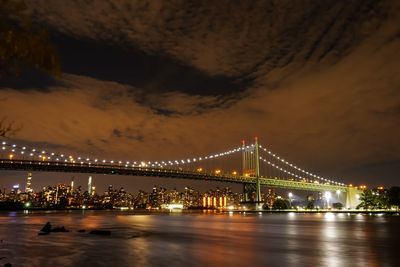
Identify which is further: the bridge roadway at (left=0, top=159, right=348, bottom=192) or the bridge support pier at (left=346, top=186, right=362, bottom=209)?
the bridge support pier at (left=346, top=186, right=362, bottom=209)

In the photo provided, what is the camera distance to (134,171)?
9112 centimetres

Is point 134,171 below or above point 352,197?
above

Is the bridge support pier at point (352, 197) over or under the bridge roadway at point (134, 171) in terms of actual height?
under

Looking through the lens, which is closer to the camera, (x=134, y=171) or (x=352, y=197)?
(x=134, y=171)

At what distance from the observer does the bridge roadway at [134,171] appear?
261 feet

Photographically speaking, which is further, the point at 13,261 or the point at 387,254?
the point at 387,254

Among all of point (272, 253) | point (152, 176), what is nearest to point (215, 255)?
point (272, 253)

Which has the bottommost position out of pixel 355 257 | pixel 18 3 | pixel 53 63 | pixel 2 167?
pixel 355 257

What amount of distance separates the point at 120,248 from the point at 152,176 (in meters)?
72.6

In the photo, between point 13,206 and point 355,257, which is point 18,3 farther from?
point 13,206

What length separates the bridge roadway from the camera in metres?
79.6

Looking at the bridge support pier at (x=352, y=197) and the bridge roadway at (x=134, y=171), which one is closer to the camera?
the bridge roadway at (x=134, y=171)

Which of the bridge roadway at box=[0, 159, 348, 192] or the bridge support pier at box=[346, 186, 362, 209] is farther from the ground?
the bridge roadway at box=[0, 159, 348, 192]

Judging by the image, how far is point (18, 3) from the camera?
647 cm
